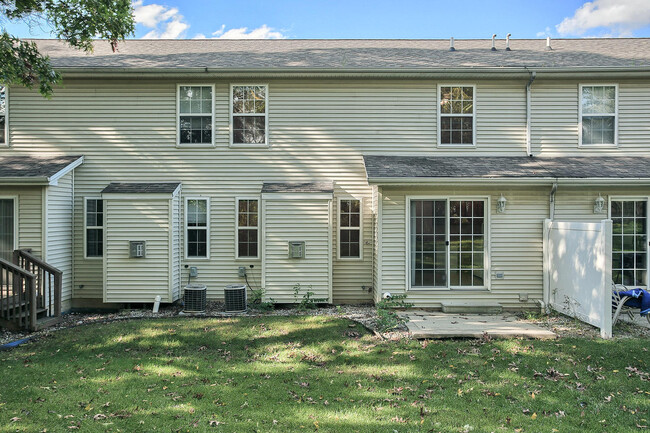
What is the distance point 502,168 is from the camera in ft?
31.3

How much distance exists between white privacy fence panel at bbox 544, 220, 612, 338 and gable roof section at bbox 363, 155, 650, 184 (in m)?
1.19

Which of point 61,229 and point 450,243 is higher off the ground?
point 61,229

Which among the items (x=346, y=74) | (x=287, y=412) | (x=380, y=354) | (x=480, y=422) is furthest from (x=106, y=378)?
(x=346, y=74)

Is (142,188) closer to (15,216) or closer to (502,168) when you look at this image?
(15,216)

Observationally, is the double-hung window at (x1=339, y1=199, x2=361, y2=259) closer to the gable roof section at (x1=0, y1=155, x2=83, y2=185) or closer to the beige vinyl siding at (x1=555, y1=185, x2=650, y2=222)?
the beige vinyl siding at (x1=555, y1=185, x2=650, y2=222)

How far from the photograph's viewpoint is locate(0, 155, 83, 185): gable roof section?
353 inches

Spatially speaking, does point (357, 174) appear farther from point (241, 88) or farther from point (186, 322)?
point (186, 322)

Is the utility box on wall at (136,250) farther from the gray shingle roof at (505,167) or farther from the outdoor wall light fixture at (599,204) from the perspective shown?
the outdoor wall light fixture at (599,204)

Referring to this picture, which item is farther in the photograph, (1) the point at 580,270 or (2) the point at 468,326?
(1) the point at 580,270

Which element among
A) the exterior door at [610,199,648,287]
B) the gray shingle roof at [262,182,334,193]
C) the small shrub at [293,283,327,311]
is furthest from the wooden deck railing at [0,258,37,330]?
the exterior door at [610,199,648,287]

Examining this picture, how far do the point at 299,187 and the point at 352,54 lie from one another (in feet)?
13.6

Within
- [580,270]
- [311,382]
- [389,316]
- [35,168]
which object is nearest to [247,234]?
[389,316]

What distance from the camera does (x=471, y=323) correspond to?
8.05 m

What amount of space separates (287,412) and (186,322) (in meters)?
4.18
